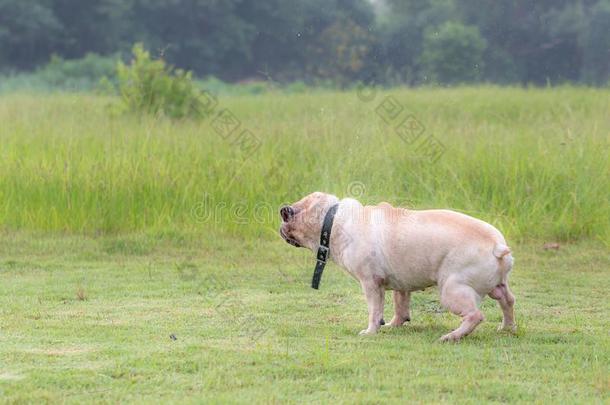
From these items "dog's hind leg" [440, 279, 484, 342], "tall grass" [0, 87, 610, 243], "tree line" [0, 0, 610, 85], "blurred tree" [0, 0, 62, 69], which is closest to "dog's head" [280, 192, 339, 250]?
"dog's hind leg" [440, 279, 484, 342]

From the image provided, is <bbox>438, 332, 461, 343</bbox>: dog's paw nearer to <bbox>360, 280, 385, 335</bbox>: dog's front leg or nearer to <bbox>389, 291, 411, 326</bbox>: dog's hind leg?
<bbox>360, 280, 385, 335</bbox>: dog's front leg

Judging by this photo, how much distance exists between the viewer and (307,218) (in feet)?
20.4

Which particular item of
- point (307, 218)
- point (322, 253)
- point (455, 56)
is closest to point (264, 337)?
point (322, 253)

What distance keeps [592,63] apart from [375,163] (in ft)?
47.6

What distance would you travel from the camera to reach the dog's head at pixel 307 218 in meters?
6.19

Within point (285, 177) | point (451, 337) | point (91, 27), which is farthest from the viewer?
point (91, 27)

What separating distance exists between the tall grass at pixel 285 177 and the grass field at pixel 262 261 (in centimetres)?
3

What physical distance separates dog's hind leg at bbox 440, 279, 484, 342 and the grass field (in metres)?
→ 0.14

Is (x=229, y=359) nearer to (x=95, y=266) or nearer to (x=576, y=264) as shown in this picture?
(x=95, y=266)

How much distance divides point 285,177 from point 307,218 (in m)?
4.97

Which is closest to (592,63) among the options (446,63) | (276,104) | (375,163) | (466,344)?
(446,63)

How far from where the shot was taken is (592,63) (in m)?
23.9

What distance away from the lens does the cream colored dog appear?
18.8ft

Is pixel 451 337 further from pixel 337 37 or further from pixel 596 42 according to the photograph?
pixel 337 37
